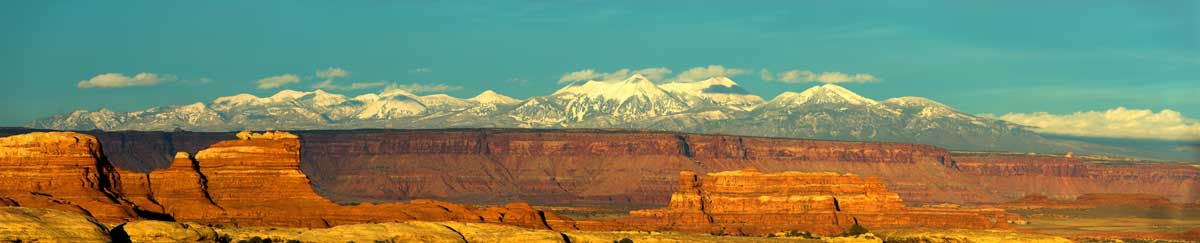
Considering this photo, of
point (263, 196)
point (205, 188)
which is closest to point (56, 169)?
point (205, 188)

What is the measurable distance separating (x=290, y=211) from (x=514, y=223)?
1668cm

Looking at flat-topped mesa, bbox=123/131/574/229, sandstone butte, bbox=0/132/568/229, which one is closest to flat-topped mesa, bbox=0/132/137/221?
sandstone butte, bbox=0/132/568/229

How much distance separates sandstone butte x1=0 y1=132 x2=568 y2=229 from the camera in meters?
158

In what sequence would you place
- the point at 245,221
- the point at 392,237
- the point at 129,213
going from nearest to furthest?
the point at 392,237, the point at 129,213, the point at 245,221

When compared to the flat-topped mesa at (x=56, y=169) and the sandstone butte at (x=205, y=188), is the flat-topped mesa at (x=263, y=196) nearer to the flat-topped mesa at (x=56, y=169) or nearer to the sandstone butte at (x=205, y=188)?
the sandstone butte at (x=205, y=188)

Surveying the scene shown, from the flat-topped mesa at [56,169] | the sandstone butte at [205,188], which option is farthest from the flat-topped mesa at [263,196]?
the flat-topped mesa at [56,169]

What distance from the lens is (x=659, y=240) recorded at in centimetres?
15425

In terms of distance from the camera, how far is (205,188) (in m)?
170

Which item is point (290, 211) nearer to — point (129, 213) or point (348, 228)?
point (129, 213)

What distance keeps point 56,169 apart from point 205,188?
1380cm

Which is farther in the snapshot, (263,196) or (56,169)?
(263,196)

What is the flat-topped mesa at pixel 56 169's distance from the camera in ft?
514

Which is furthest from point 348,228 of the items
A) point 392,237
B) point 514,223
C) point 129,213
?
point 514,223

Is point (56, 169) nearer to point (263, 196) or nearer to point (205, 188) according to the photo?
point (205, 188)
